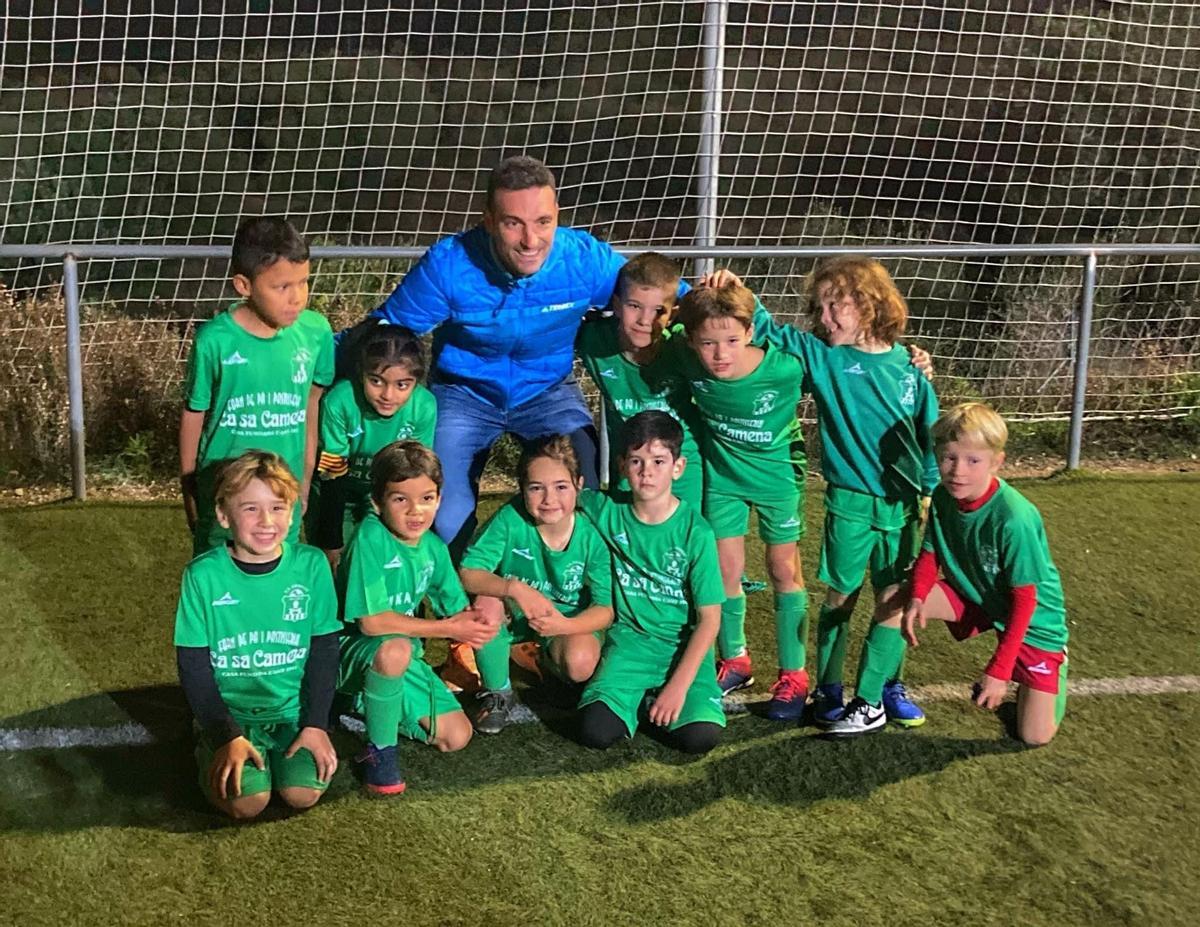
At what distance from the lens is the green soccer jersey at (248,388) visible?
3.95m

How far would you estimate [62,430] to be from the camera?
629 cm

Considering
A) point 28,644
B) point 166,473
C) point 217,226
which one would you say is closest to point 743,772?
point 28,644

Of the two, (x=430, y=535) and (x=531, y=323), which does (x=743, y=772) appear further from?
(x=531, y=323)

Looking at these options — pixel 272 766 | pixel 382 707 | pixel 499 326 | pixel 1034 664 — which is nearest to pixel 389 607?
pixel 382 707

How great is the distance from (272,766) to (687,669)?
1.11m

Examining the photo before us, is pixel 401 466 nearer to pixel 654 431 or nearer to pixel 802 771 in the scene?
pixel 654 431

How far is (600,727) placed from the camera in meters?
3.79

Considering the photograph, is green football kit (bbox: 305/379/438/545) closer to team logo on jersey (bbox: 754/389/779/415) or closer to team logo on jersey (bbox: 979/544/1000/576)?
team logo on jersey (bbox: 754/389/779/415)

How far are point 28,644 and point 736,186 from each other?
9.08 metres

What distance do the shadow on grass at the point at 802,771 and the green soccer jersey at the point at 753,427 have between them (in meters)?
0.76

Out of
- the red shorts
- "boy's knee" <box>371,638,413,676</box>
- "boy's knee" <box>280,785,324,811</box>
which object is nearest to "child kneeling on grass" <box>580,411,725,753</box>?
"boy's knee" <box>371,638,413,676</box>

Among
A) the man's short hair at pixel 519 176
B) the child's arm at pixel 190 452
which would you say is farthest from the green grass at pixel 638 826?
the man's short hair at pixel 519 176

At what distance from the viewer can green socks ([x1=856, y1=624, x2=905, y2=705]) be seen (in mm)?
3887

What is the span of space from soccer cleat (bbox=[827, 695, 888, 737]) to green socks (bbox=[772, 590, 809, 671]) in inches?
9.0
